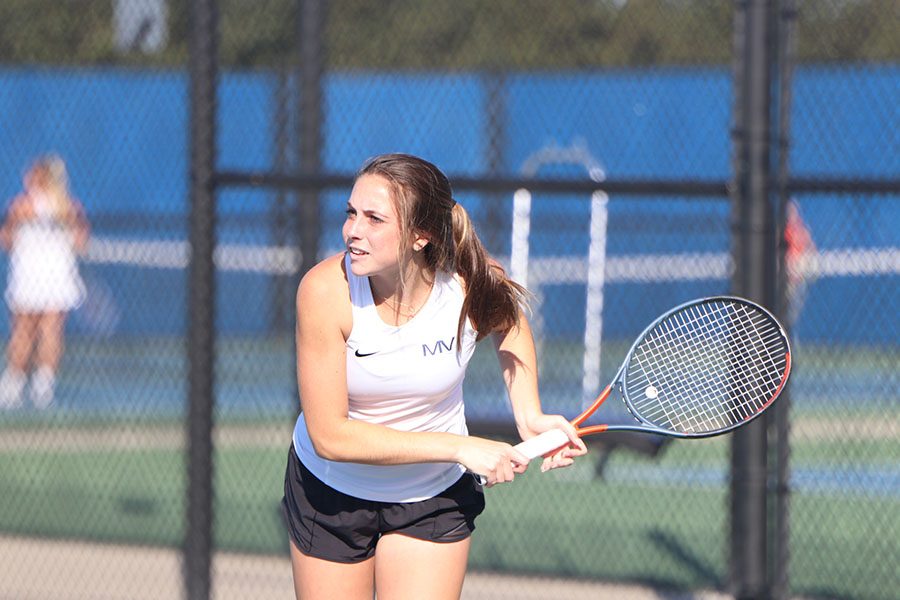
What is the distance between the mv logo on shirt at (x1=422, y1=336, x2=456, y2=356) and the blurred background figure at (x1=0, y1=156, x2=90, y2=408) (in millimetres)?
6242

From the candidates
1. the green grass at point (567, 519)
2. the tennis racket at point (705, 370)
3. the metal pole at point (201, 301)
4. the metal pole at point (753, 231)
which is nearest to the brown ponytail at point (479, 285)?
the tennis racket at point (705, 370)

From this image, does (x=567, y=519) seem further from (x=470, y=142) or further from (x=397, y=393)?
(x=470, y=142)

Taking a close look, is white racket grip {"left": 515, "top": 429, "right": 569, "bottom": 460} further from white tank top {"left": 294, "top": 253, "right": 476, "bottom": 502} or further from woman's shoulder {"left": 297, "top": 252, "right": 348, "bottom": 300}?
woman's shoulder {"left": 297, "top": 252, "right": 348, "bottom": 300}

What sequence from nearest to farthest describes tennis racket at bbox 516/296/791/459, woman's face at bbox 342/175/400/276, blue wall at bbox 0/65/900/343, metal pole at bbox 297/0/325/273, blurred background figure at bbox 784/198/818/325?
woman's face at bbox 342/175/400/276 < tennis racket at bbox 516/296/791/459 < metal pole at bbox 297/0/325/273 < blue wall at bbox 0/65/900/343 < blurred background figure at bbox 784/198/818/325

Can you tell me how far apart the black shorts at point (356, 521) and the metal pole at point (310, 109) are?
218 centimetres

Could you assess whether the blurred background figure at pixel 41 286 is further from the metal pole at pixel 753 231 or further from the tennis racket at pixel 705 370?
the tennis racket at pixel 705 370

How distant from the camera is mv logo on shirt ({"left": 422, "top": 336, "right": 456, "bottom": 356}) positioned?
3684mm

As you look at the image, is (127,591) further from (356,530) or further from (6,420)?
(6,420)

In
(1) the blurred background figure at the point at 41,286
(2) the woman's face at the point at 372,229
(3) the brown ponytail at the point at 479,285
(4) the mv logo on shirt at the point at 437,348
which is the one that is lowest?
(1) the blurred background figure at the point at 41,286

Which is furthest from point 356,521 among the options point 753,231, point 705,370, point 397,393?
point 753,231

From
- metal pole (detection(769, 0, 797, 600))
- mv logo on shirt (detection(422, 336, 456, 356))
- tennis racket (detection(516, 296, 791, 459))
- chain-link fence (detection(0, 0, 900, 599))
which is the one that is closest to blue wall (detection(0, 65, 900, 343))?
chain-link fence (detection(0, 0, 900, 599))

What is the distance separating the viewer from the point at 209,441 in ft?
18.0

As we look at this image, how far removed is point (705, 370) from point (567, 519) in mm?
3169

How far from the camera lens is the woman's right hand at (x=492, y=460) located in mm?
3410
